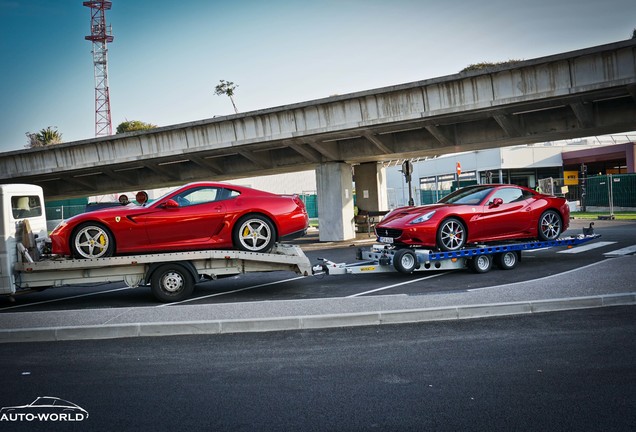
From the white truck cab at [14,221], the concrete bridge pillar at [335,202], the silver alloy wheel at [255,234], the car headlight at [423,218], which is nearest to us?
the white truck cab at [14,221]

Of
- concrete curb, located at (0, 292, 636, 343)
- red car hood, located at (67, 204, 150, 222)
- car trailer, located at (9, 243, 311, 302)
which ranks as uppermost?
red car hood, located at (67, 204, 150, 222)

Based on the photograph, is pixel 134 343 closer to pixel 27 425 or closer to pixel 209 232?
pixel 27 425

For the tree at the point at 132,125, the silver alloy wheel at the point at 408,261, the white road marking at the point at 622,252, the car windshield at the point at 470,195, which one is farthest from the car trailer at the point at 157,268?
the tree at the point at 132,125

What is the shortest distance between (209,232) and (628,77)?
1297 cm

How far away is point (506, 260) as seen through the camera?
37.1 feet

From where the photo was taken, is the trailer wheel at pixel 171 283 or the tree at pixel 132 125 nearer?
the trailer wheel at pixel 171 283

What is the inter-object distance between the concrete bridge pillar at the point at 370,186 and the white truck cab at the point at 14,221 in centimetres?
1720

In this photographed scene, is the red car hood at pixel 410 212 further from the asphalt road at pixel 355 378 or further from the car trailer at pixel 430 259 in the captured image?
the asphalt road at pixel 355 378

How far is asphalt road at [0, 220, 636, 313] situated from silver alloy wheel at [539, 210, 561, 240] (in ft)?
2.21

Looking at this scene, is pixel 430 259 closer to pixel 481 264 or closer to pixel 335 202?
pixel 481 264

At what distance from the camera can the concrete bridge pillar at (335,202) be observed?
74.5 ft

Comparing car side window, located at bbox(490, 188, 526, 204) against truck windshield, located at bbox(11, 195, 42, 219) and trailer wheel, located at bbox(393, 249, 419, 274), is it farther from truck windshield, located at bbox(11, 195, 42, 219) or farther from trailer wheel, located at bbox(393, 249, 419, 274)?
truck windshield, located at bbox(11, 195, 42, 219)

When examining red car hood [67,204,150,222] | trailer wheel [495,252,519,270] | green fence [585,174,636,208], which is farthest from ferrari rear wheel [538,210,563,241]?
green fence [585,174,636,208]

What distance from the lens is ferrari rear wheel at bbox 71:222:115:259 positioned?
914 cm
